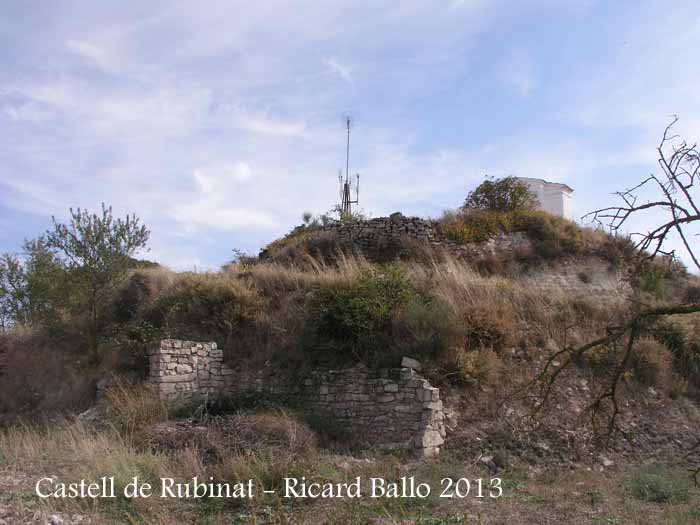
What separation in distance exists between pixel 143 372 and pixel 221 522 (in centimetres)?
679

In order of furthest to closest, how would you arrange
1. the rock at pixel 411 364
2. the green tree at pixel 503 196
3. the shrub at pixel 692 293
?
the green tree at pixel 503 196 → the shrub at pixel 692 293 → the rock at pixel 411 364

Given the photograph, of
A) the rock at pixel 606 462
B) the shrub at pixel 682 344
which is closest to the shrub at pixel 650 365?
the shrub at pixel 682 344

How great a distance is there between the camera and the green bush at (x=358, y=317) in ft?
38.1

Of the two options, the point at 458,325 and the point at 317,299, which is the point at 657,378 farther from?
the point at 317,299

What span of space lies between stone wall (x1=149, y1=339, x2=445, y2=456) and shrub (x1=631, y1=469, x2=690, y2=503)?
9.89 ft

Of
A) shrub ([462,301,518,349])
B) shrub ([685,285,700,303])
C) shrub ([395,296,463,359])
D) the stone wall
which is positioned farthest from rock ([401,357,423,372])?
shrub ([685,285,700,303])

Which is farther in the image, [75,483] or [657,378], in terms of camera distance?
[657,378]

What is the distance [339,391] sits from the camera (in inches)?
440

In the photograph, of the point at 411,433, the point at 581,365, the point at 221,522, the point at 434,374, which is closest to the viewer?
the point at 221,522

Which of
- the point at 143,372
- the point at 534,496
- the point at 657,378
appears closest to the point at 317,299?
the point at 143,372

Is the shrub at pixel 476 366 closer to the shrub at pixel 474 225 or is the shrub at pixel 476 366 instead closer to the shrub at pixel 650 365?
the shrub at pixel 650 365

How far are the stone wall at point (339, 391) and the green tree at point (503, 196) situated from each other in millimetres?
11628

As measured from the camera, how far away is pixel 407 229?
18953 mm

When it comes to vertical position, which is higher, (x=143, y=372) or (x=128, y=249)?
(x=128, y=249)
